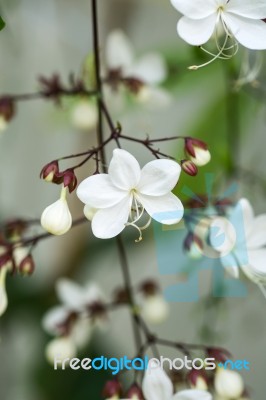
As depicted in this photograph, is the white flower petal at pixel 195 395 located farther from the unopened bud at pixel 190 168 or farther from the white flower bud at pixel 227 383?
the unopened bud at pixel 190 168

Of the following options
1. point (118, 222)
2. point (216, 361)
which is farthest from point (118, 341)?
point (118, 222)

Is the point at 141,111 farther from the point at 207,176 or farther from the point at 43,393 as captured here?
the point at 43,393

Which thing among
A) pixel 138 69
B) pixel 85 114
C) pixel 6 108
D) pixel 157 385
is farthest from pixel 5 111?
pixel 157 385

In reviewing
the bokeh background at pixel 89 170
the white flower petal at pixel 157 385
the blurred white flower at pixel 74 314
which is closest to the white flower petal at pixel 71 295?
the blurred white flower at pixel 74 314

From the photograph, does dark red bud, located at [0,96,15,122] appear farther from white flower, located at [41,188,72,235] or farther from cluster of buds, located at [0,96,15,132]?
white flower, located at [41,188,72,235]

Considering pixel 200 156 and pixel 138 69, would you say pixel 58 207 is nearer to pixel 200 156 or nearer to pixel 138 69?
pixel 200 156

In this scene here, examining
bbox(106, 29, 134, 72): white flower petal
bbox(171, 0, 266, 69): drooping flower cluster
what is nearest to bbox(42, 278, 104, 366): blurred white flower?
bbox(106, 29, 134, 72): white flower petal

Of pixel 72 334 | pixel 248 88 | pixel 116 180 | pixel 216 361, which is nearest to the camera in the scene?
pixel 116 180
